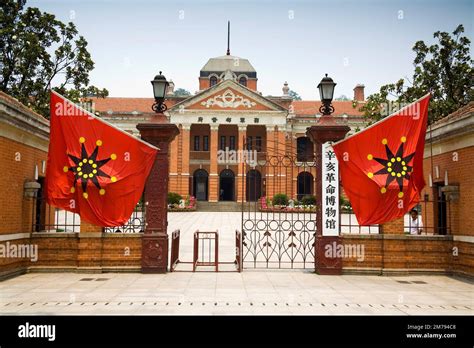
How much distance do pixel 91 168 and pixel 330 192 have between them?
16.6 feet

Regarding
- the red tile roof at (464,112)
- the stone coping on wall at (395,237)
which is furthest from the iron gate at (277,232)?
the red tile roof at (464,112)

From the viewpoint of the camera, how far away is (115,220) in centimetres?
924

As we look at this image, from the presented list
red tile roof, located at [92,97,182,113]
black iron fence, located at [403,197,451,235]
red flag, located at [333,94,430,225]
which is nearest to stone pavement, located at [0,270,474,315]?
black iron fence, located at [403,197,451,235]

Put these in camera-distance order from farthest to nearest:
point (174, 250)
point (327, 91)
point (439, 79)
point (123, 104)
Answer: point (123, 104)
point (439, 79)
point (174, 250)
point (327, 91)

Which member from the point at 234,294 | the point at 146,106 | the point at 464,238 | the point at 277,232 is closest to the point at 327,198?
the point at 464,238

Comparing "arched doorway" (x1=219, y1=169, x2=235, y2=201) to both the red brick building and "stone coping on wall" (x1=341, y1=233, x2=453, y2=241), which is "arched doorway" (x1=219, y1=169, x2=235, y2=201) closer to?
the red brick building

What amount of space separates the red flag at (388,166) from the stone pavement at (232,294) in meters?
1.52

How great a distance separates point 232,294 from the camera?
772 cm

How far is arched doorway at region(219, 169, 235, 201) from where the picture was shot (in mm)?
42125

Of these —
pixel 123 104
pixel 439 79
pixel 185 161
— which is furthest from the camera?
pixel 123 104

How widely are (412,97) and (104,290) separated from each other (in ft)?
58.3

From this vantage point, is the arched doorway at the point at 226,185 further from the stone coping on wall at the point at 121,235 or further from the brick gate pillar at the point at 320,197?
the stone coping on wall at the point at 121,235

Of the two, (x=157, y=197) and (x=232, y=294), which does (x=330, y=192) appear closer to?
(x=232, y=294)
